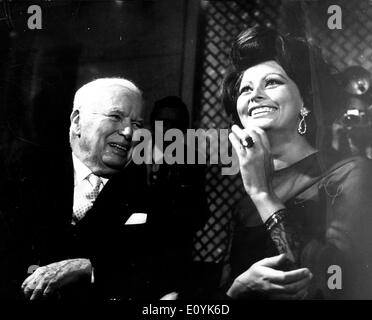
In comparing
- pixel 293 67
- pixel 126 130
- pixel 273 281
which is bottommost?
pixel 273 281

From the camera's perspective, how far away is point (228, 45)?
421cm

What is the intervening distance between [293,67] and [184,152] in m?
0.95

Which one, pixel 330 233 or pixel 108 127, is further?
pixel 108 127

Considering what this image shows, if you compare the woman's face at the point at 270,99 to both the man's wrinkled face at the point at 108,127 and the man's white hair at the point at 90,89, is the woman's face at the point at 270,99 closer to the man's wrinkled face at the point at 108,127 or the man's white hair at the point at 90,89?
the man's wrinkled face at the point at 108,127

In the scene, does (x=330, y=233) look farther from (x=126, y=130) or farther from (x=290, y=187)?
(x=126, y=130)

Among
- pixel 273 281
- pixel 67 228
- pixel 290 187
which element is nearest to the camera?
pixel 273 281

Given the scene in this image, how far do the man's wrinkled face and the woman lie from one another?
2.24 feet

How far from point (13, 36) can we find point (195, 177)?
5.50ft

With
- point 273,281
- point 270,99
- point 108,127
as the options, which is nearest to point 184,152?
point 108,127

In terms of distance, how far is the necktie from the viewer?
416cm

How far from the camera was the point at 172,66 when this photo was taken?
164 inches
